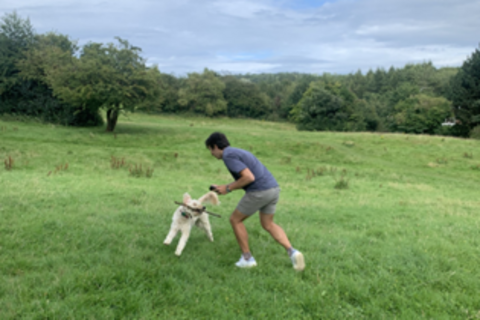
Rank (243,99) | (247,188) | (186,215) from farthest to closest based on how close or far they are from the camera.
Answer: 1. (243,99)
2. (186,215)
3. (247,188)

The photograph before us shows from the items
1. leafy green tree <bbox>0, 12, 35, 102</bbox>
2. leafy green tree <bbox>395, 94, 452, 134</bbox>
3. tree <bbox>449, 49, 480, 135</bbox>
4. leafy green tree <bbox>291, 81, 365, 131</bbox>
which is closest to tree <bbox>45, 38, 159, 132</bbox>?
leafy green tree <bbox>0, 12, 35, 102</bbox>

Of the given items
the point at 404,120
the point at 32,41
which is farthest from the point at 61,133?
the point at 404,120

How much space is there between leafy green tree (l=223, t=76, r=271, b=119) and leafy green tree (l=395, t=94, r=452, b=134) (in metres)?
33.0

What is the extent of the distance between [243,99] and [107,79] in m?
59.3

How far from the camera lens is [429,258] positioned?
231 inches

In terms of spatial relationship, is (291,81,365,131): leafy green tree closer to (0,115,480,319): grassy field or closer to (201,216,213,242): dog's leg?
(0,115,480,319): grassy field

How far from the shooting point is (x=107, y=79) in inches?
1008

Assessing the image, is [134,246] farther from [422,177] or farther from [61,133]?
[61,133]

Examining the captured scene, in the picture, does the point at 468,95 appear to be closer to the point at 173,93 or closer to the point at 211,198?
the point at 173,93

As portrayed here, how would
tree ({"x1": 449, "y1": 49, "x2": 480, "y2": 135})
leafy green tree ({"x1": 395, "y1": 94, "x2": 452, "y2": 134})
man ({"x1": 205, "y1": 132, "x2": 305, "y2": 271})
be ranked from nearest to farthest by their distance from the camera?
man ({"x1": 205, "y1": 132, "x2": 305, "y2": 271})
tree ({"x1": 449, "y1": 49, "x2": 480, "y2": 135})
leafy green tree ({"x1": 395, "y1": 94, "x2": 452, "y2": 134})

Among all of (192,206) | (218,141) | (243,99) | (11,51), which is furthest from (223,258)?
(243,99)

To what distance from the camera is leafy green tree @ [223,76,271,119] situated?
8288 centimetres

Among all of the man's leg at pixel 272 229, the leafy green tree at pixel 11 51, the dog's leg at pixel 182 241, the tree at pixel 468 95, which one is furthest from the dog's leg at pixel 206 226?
the tree at pixel 468 95

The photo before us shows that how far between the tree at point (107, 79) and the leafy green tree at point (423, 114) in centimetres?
5465
